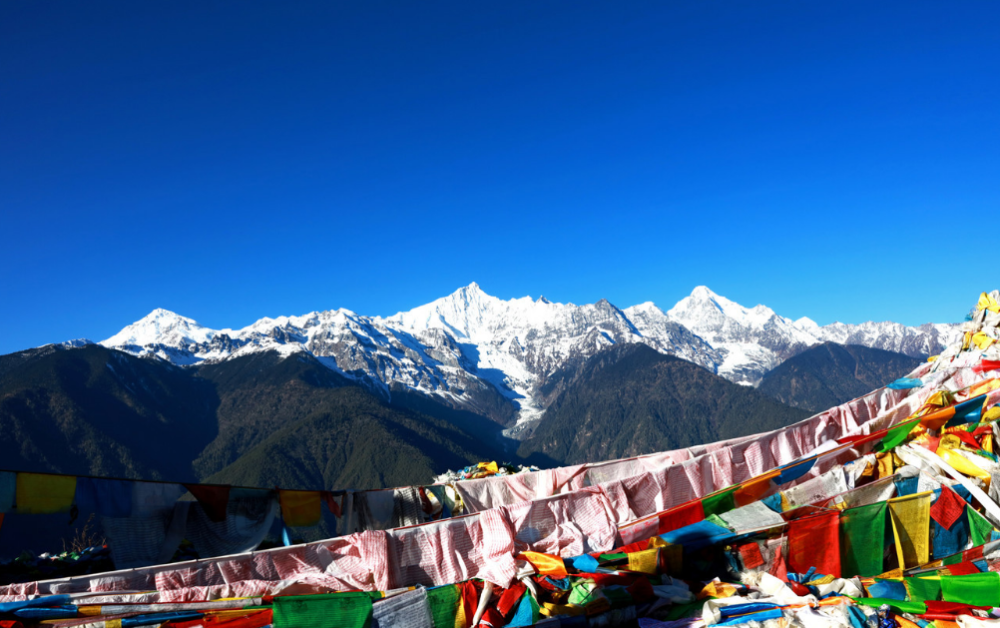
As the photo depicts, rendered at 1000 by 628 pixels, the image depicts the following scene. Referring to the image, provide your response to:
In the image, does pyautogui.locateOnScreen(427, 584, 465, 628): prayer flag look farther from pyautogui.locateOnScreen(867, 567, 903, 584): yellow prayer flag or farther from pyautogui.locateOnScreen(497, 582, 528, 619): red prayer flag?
pyautogui.locateOnScreen(867, 567, 903, 584): yellow prayer flag

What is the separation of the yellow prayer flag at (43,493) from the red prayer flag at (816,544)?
13040mm

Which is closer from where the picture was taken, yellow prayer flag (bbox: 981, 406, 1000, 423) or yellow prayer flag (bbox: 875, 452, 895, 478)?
yellow prayer flag (bbox: 875, 452, 895, 478)

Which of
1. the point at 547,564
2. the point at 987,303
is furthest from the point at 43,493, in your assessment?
the point at 987,303

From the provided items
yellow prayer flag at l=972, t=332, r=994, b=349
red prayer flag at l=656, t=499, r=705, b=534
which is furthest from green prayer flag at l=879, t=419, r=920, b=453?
yellow prayer flag at l=972, t=332, r=994, b=349

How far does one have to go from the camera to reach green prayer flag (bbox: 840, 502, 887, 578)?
33.9ft

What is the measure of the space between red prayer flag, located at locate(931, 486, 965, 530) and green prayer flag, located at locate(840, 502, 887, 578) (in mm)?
1034

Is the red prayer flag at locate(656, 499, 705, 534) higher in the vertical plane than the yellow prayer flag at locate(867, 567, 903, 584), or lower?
higher

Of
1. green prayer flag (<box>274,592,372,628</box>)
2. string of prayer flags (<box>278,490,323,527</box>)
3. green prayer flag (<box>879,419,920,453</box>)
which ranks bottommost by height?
green prayer flag (<box>274,592,372,628</box>)

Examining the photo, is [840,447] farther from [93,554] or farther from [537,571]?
[93,554]

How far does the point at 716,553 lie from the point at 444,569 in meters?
4.53

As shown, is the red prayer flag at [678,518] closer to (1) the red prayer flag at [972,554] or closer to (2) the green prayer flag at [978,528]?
(1) the red prayer flag at [972,554]

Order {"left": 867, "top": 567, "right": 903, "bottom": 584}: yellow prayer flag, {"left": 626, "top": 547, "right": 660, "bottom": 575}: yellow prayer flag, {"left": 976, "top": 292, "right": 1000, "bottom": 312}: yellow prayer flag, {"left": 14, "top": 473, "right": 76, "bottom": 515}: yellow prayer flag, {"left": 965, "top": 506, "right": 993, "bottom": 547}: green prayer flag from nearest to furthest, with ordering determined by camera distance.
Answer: {"left": 626, "top": 547, "right": 660, "bottom": 575}: yellow prayer flag → {"left": 867, "top": 567, "right": 903, "bottom": 584}: yellow prayer flag → {"left": 965, "top": 506, "right": 993, "bottom": 547}: green prayer flag → {"left": 14, "top": 473, "right": 76, "bottom": 515}: yellow prayer flag → {"left": 976, "top": 292, "right": 1000, "bottom": 312}: yellow prayer flag

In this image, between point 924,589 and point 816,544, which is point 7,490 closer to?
point 816,544

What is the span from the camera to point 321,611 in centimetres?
810
